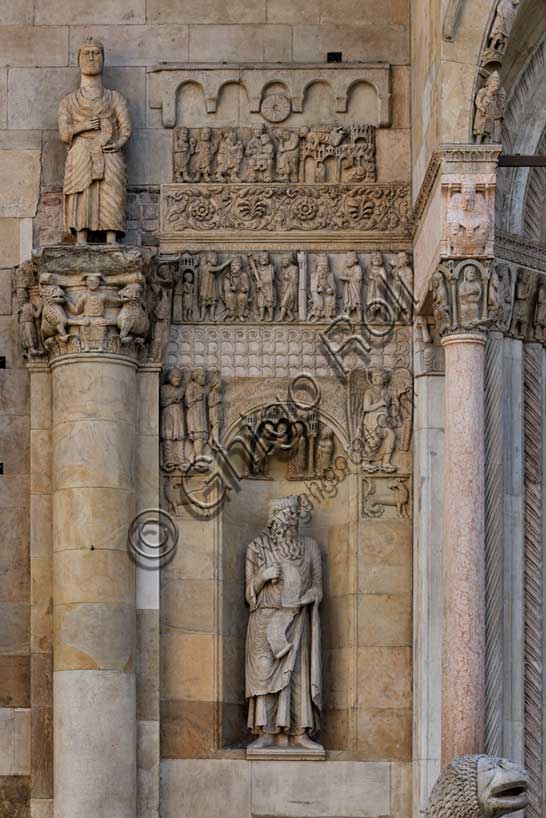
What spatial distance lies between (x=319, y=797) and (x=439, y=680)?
4.15 feet

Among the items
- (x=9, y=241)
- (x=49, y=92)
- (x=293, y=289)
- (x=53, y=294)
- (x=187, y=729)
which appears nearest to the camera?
(x=53, y=294)

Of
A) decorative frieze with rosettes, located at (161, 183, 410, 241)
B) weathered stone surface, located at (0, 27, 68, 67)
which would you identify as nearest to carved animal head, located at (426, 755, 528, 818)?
decorative frieze with rosettes, located at (161, 183, 410, 241)

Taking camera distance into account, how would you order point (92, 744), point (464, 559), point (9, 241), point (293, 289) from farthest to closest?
point (9, 241)
point (293, 289)
point (92, 744)
point (464, 559)

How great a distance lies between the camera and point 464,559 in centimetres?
1864

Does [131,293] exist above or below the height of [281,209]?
below

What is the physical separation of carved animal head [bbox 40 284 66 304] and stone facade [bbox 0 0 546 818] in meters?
0.02

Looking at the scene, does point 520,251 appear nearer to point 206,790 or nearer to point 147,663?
point 147,663

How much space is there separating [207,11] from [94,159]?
5.09 feet

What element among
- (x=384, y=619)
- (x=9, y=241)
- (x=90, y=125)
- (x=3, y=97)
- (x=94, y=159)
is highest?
(x=3, y=97)

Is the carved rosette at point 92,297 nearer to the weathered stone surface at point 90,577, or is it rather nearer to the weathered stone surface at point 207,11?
the weathered stone surface at point 90,577

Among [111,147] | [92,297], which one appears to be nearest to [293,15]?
[111,147]

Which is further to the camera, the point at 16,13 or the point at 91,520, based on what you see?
the point at 16,13

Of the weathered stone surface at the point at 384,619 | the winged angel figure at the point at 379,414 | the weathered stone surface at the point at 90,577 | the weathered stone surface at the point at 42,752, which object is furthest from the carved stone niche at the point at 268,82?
the weathered stone surface at the point at 42,752

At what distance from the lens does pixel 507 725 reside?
19.6m
